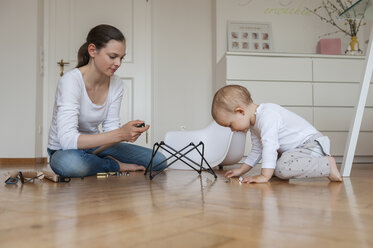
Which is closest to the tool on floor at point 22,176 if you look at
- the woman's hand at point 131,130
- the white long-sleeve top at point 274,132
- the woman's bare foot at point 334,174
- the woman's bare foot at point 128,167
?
the woman's hand at point 131,130

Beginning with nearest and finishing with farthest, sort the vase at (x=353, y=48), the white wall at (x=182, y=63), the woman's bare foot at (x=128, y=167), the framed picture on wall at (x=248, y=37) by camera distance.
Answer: the woman's bare foot at (x=128, y=167) < the vase at (x=353, y=48) < the framed picture on wall at (x=248, y=37) < the white wall at (x=182, y=63)

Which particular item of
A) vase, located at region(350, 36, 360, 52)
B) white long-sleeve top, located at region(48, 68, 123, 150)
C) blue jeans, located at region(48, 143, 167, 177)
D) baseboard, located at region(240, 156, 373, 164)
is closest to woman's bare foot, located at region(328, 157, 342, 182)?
blue jeans, located at region(48, 143, 167, 177)

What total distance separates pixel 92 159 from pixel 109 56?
52 cm

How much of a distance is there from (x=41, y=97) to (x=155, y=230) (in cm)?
361

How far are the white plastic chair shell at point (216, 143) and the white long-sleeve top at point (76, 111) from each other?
1.84 feet

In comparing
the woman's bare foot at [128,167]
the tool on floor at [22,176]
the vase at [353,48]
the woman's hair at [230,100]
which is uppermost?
the vase at [353,48]

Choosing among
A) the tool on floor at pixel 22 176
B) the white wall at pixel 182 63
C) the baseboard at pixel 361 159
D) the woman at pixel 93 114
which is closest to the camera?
the tool on floor at pixel 22 176

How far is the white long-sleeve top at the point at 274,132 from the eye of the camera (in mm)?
1444

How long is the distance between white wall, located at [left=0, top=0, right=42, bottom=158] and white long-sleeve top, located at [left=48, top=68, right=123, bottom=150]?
2143 mm

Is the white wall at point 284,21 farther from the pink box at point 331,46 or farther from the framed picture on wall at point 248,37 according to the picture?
the pink box at point 331,46

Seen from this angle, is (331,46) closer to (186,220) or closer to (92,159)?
(92,159)

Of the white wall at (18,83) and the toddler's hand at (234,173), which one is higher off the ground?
the white wall at (18,83)

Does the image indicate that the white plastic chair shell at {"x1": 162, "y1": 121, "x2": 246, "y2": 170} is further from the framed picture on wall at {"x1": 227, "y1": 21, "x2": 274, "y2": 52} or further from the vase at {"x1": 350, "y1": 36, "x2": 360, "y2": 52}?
the vase at {"x1": 350, "y1": 36, "x2": 360, "y2": 52}

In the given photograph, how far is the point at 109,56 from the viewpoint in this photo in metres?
1.72
